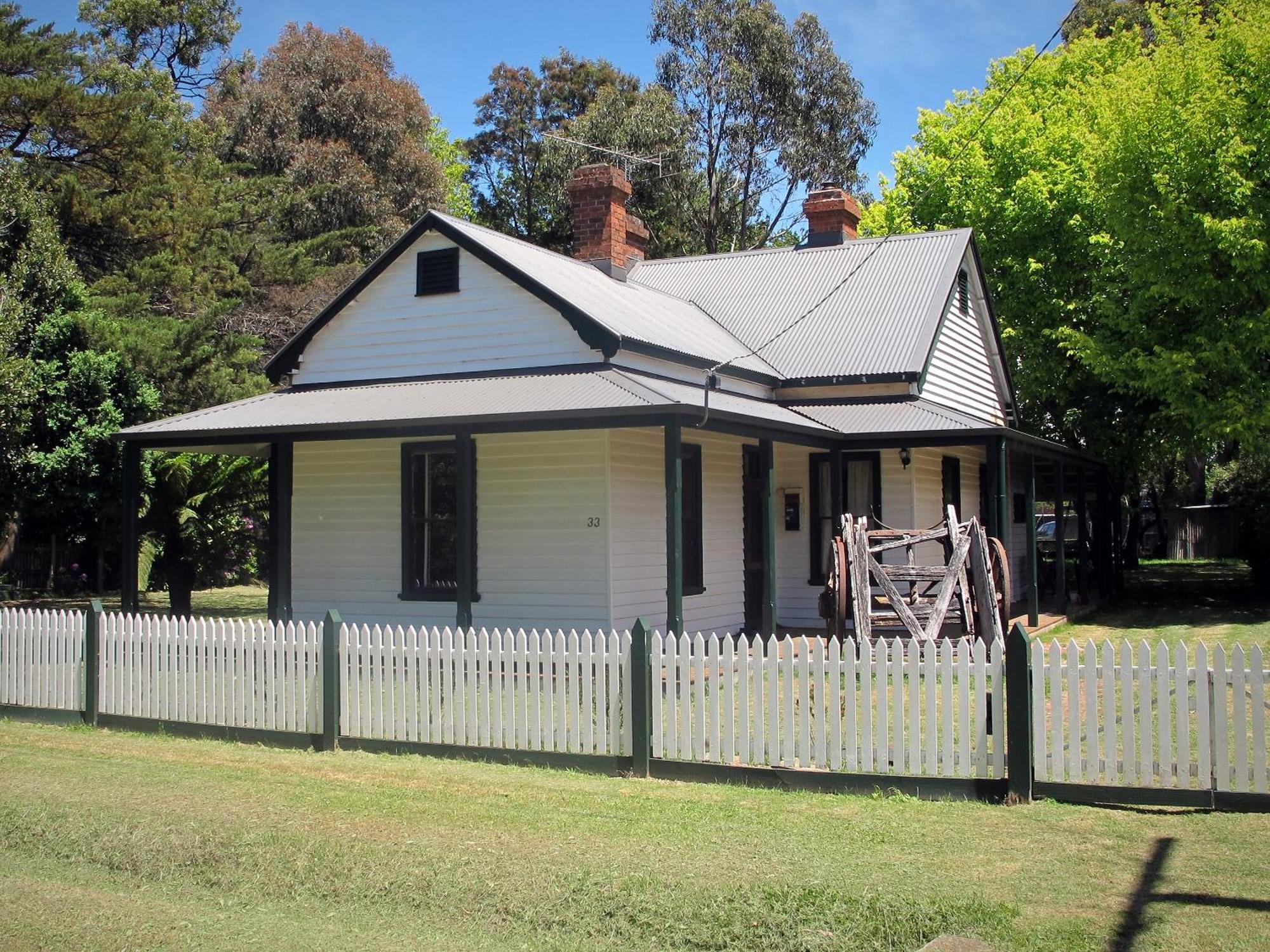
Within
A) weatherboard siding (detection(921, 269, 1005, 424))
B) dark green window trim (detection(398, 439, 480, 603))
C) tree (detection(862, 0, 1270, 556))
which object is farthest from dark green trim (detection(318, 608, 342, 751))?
tree (detection(862, 0, 1270, 556))

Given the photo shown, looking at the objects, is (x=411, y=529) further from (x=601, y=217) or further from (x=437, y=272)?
(x=601, y=217)

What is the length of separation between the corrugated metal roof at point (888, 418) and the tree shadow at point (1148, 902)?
10.3m

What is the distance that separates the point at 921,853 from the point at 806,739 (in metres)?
1.77

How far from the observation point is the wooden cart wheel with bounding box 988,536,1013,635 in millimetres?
13359

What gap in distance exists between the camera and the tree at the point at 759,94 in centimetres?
4519

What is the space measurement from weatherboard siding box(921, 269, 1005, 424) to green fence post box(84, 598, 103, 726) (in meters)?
12.2

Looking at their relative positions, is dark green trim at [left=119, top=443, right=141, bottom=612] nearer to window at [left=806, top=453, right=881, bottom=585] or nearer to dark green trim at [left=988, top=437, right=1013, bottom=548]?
window at [left=806, top=453, right=881, bottom=585]

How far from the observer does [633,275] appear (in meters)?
23.0

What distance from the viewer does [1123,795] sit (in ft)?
25.6

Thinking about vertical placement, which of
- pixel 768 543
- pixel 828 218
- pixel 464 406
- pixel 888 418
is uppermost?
pixel 828 218

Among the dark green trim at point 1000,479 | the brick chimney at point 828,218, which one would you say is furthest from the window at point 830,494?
the brick chimney at point 828,218

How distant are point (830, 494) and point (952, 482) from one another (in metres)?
3.52

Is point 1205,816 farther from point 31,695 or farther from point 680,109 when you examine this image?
point 680,109

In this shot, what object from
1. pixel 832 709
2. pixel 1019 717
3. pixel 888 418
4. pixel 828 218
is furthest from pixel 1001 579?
pixel 828 218
